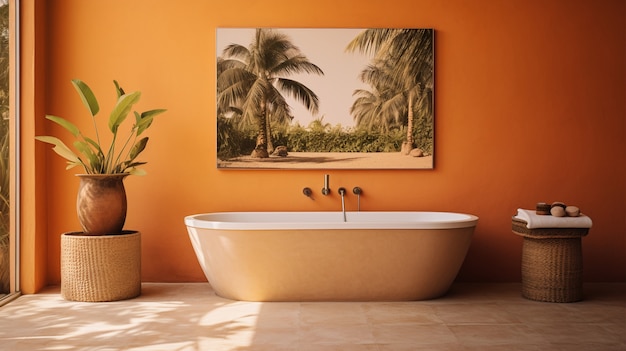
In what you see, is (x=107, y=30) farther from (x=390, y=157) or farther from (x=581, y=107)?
(x=581, y=107)

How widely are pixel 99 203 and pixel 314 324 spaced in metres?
1.65

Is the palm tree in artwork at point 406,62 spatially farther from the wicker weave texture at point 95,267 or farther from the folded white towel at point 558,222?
the wicker weave texture at point 95,267

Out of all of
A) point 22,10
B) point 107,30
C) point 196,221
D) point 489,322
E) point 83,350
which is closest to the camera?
point 83,350

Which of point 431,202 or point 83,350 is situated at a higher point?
point 431,202

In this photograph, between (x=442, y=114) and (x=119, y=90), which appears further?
(x=442, y=114)

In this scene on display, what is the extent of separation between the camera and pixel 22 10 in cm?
412

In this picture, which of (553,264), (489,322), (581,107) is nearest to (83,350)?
(489,322)

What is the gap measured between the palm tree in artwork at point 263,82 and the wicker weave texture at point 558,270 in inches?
73.2

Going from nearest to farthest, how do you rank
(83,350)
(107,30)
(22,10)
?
(83,350), (22,10), (107,30)

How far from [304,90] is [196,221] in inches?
51.2

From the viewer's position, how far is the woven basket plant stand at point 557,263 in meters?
3.84

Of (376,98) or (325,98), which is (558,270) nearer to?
(376,98)

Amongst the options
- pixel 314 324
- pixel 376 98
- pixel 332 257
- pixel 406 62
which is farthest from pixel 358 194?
pixel 314 324

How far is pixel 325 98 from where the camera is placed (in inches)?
175
